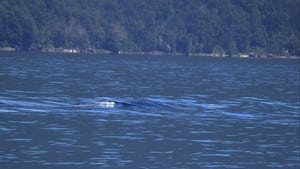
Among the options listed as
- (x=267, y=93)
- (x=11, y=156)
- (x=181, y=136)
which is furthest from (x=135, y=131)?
(x=267, y=93)

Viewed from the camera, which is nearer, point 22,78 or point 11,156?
point 11,156

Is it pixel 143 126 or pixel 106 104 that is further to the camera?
pixel 106 104

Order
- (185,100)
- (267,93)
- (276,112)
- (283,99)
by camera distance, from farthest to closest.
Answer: (267,93), (283,99), (185,100), (276,112)

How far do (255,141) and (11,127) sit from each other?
11243mm

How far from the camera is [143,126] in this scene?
164 feet

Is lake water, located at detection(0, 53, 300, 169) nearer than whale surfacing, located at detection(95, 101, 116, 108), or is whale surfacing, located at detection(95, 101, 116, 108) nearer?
lake water, located at detection(0, 53, 300, 169)

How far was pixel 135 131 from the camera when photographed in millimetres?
47812

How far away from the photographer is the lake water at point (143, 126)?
39.3 m

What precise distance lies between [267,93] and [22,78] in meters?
20.5

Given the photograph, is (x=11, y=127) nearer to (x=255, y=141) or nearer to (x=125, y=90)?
(x=255, y=141)

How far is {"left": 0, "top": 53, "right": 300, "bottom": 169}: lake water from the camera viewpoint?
39281mm

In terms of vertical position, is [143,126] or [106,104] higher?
[143,126]

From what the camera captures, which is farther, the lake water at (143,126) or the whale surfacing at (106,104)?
the whale surfacing at (106,104)

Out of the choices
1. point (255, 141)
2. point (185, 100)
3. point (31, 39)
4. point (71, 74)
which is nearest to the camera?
point (255, 141)
